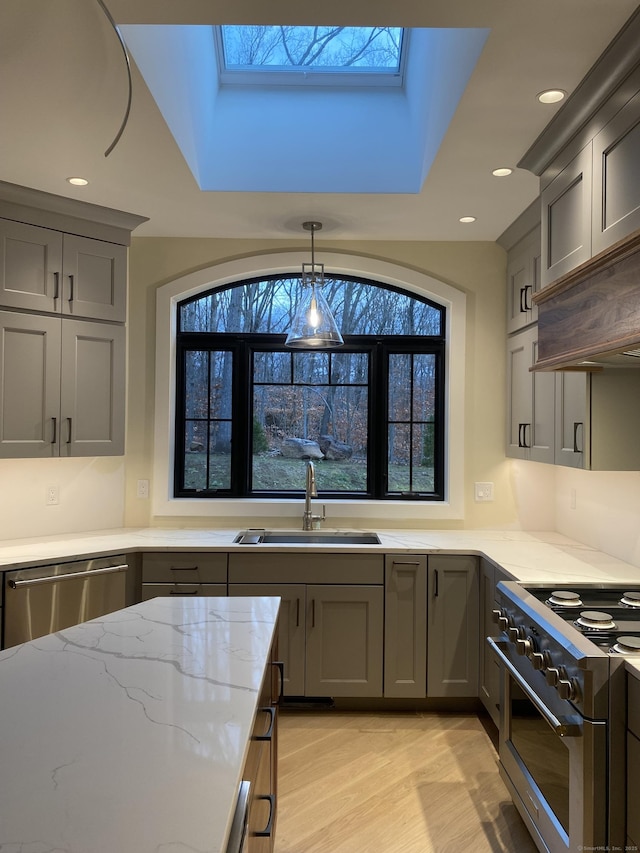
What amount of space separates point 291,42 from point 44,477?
8.44 ft

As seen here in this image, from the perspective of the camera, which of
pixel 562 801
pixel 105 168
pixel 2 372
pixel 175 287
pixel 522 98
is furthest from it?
pixel 175 287

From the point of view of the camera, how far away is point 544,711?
1.86m

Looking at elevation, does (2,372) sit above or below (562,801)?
above

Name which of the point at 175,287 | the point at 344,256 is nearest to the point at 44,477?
the point at 175,287

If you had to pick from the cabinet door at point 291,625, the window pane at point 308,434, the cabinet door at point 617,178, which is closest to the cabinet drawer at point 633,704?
the cabinet door at point 617,178

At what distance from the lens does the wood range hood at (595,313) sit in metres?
1.67

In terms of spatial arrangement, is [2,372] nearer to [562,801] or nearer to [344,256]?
[344,256]

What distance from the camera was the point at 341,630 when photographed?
319 cm

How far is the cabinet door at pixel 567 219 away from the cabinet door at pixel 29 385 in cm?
241

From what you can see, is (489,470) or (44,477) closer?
(44,477)

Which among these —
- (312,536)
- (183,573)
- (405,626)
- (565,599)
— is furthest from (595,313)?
(183,573)

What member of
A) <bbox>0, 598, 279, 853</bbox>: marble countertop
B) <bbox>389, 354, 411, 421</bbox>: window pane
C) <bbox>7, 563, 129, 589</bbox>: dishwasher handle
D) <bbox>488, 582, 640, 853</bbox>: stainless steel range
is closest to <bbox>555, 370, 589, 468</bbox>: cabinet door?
<bbox>488, 582, 640, 853</bbox>: stainless steel range

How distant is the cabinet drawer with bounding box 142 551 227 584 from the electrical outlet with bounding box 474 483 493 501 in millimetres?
1602

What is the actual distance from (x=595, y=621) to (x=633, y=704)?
1.21ft
